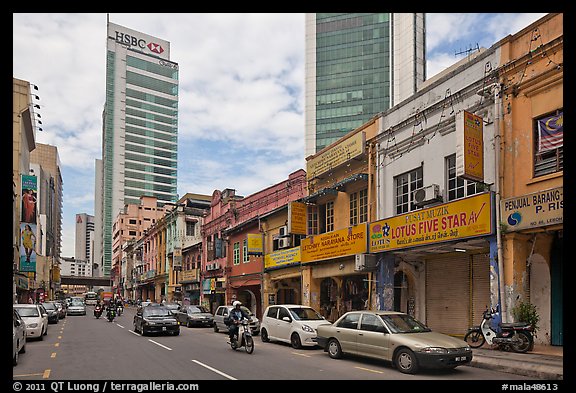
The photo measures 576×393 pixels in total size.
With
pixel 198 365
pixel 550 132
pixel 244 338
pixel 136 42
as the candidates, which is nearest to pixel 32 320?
pixel 244 338

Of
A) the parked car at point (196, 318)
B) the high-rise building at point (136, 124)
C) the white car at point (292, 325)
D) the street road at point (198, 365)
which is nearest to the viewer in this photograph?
the street road at point (198, 365)

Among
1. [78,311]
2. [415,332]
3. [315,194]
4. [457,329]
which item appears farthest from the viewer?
[78,311]

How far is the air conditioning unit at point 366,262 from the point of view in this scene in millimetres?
22606

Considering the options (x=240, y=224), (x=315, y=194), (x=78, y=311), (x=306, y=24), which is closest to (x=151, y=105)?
(x=306, y=24)

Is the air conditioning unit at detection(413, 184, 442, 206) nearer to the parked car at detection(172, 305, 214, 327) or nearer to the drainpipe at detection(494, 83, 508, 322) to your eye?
the drainpipe at detection(494, 83, 508, 322)

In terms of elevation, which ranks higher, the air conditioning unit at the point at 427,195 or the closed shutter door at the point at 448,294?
the air conditioning unit at the point at 427,195

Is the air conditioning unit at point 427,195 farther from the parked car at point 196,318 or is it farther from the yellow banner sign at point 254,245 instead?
the parked car at point 196,318

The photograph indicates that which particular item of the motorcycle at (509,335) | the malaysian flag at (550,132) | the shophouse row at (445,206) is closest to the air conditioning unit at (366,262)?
the shophouse row at (445,206)

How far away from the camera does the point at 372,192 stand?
937 inches

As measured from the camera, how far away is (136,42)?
16725 centimetres

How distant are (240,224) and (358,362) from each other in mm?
24433

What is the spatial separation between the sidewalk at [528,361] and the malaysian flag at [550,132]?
221 inches

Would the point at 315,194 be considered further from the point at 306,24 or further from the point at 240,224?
the point at 306,24

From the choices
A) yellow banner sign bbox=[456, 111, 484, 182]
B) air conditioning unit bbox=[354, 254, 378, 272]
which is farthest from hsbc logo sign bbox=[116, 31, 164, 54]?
yellow banner sign bbox=[456, 111, 484, 182]
